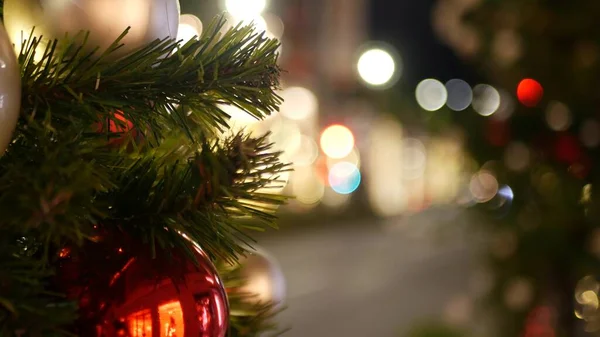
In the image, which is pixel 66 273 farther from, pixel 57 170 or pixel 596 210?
pixel 596 210

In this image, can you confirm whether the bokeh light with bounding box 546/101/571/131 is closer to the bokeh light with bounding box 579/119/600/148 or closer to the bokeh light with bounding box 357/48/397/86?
the bokeh light with bounding box 579/119/600/148

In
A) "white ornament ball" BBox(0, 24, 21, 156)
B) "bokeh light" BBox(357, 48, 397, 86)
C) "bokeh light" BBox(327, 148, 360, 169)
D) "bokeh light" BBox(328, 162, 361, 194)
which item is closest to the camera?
"white ornament ball" BBox(0, 24, 21, 156)

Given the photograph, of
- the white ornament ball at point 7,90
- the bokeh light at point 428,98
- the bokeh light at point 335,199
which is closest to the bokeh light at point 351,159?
the bokeh light at point 335,199

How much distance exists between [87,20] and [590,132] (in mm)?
1019

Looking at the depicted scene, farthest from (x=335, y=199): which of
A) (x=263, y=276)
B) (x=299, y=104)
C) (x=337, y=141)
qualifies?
(x=263, y=276)

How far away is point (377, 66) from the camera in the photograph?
5402mm

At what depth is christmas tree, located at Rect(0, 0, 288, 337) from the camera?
26cm

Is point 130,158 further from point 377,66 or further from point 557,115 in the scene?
point 377,66

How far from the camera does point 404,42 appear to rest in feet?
19.8

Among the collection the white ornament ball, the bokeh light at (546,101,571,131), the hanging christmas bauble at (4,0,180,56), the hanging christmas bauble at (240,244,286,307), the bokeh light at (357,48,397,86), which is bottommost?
the hanging christmas bauble at (240,244,286,307)

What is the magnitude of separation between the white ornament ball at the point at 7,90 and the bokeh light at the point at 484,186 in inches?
43.0

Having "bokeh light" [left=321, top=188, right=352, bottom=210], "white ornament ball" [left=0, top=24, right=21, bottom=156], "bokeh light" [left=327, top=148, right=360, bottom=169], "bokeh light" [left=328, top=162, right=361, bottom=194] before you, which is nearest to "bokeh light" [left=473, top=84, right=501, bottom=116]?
"white ornament ball" [left=0, top=24, right=21, bottom=156]

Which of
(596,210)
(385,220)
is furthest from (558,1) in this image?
(385,220)

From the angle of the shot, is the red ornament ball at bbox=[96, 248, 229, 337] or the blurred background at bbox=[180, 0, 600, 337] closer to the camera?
the red ornament ball at bbox=[96, 248, 229, 337]
